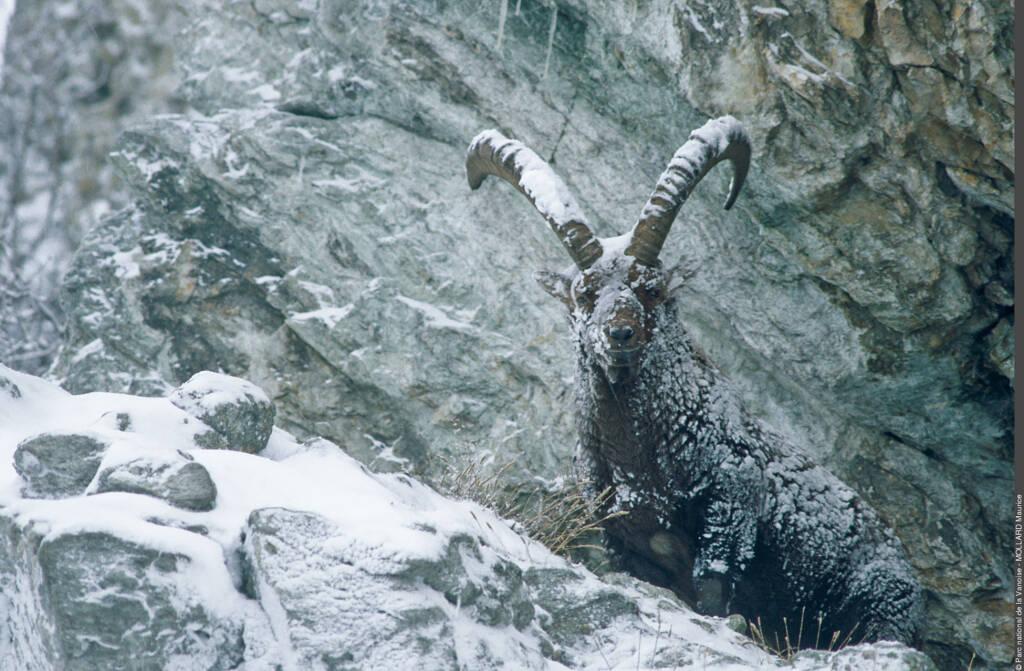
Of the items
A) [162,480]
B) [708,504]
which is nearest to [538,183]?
[708,504]

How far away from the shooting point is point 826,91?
6871mm

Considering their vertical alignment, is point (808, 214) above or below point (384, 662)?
above

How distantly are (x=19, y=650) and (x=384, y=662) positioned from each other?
1.39 m

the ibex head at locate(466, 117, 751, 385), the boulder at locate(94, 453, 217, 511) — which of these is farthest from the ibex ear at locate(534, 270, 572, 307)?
the boulder at locate(94, 453, 217, 511)

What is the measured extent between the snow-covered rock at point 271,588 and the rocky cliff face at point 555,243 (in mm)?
3090

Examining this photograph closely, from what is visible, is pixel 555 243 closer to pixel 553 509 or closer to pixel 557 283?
pixel 557 283

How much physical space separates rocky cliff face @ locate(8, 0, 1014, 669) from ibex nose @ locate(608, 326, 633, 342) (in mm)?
1236

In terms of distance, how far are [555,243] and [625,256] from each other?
1743 millimetres

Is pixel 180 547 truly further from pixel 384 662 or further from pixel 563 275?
pixel 563 275

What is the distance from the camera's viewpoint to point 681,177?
6.98 metres

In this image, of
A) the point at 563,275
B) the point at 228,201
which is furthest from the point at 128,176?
the point at 563,275

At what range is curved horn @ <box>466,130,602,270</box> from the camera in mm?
7020

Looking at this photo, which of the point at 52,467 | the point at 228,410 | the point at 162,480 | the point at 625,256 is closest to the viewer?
the point at 162,480

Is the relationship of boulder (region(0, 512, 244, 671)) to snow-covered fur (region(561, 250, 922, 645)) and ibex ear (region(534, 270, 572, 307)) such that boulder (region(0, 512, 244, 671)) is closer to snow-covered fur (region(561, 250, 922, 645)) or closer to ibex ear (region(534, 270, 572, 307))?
snow-covered fur (region(561, 250, 922, 645))
